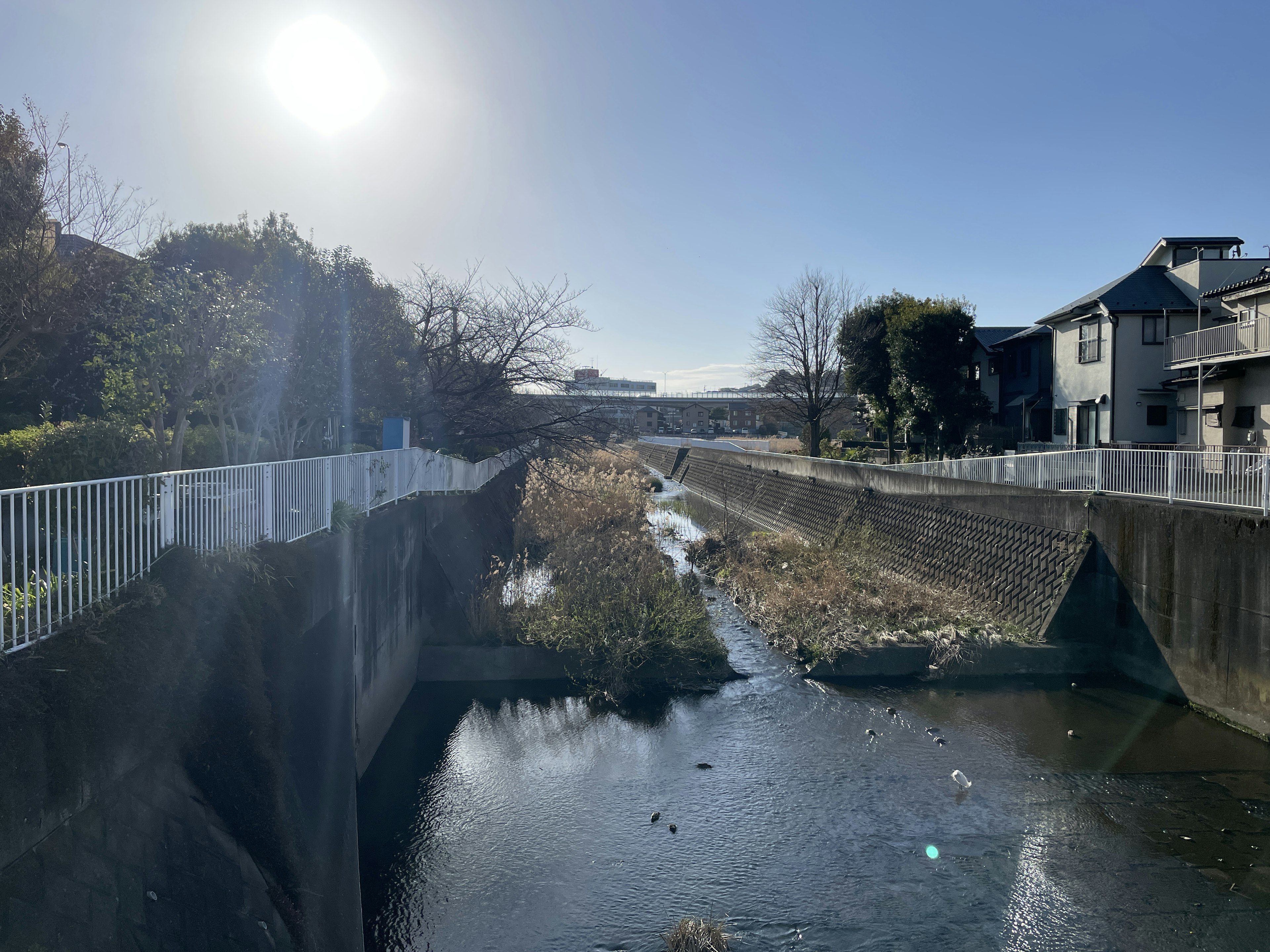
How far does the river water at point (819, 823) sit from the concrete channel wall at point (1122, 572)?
742 millimetres

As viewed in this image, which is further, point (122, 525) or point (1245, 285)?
point (1245, 285)

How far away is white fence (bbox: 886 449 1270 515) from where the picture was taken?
10.4 metres

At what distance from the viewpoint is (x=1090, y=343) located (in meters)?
24.7

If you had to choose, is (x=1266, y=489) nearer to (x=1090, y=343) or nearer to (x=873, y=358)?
(x=1090, y=343)

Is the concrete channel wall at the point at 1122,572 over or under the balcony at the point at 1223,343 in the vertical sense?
under

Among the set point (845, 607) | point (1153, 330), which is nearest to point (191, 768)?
point (845, 607)

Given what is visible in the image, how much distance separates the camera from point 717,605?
16438 millimetres

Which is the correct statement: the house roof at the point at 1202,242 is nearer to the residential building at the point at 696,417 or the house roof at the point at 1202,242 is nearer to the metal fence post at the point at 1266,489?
the metal fence post at the point at 1266,489

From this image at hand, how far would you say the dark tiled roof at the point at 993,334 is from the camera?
3406 cm

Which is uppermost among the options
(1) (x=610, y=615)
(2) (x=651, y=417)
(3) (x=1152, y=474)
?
(2) (x=651, y=417)

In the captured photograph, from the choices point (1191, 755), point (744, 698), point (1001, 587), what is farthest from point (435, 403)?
point (1191, 755)

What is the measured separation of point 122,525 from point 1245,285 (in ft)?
81.8

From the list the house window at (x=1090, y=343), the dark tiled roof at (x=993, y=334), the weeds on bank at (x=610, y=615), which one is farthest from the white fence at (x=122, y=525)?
the dark tiled roof at (x=993, y=334)

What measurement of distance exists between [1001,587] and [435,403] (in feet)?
43.8
